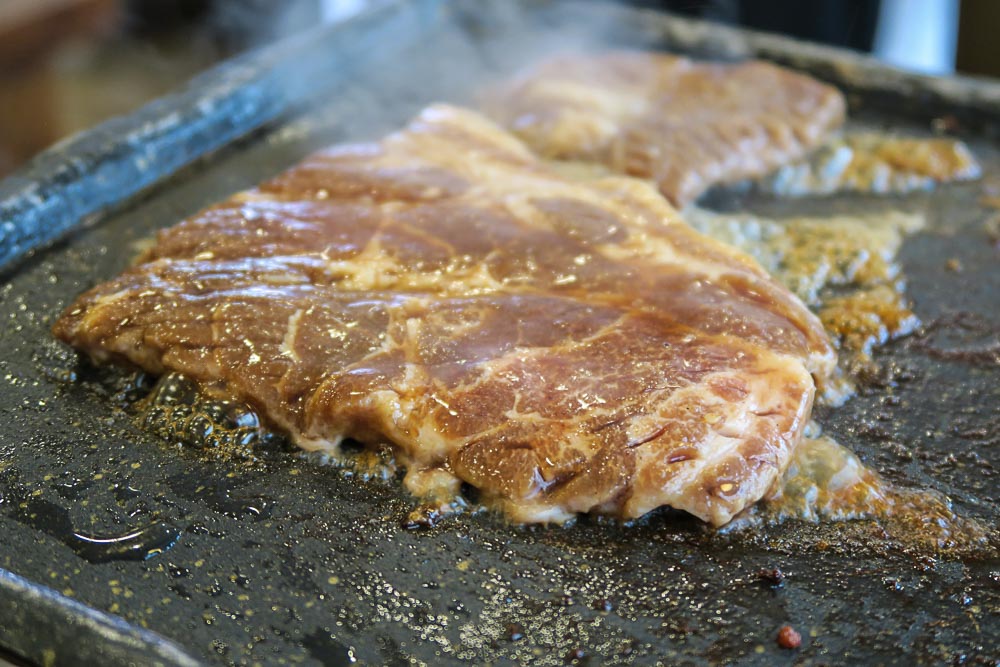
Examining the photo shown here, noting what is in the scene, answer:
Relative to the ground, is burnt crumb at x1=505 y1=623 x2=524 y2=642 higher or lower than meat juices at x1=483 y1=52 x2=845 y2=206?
lower

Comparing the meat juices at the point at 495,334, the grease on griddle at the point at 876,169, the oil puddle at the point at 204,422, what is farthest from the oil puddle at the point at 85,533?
the grease on griddle at the point at 876,169

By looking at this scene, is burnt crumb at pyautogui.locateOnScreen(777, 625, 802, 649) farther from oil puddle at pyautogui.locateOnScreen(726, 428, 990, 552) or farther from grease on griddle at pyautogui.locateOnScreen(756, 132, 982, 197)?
grease on griddle at pyautogui.locateOnScreen(756, 132, 982, 197)

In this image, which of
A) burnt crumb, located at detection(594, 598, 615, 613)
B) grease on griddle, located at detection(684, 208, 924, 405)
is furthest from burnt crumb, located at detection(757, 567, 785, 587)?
grease on griddle, located at detection(684, 208, 924, 405)

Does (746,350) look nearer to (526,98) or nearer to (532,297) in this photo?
(532,297)

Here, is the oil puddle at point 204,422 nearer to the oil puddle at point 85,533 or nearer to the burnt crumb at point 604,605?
the oil puddle at point 85,533

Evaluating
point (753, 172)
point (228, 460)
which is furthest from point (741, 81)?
point (228, 460)

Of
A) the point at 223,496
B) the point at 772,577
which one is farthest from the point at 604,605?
the point at 223,496

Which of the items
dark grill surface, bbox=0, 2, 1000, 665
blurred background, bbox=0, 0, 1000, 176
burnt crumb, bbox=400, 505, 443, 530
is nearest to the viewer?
dark grill surface, bbox=0, 2, 1000, 665
